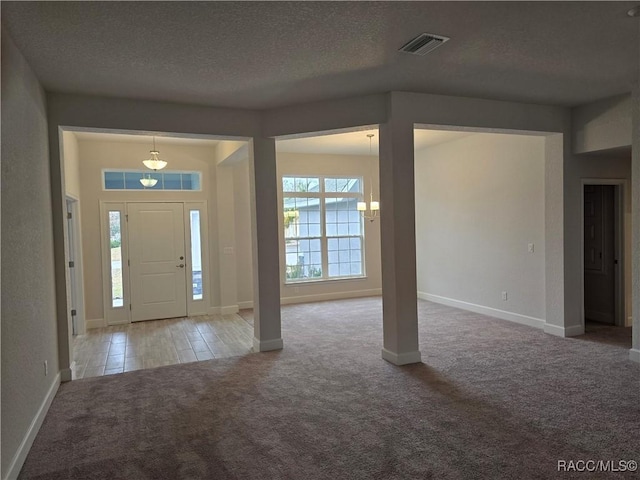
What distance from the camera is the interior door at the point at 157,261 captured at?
269 inches

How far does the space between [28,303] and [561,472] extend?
141 inches

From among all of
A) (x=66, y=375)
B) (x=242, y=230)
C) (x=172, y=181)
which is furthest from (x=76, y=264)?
(x=242, y=230)

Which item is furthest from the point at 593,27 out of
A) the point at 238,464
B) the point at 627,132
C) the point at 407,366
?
the point at 238,464

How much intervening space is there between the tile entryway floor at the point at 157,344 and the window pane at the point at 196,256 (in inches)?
20.2

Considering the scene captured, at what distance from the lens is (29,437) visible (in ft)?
9.37

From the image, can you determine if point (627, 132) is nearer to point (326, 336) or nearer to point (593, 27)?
point (593, 27)

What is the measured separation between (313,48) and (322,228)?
17.7ft

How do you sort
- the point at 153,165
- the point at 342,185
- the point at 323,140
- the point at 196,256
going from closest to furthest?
the point at 153,165 → the point at 323,140 → the point at 196,256 → the point at 342,185

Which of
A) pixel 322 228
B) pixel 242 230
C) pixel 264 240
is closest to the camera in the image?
pixel 264 240

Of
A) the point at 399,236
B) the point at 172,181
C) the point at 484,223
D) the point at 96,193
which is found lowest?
the point at 399,236

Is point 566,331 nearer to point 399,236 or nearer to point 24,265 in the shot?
point 399,236

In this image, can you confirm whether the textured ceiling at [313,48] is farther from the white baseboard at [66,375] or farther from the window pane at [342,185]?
the window pane at [342,185]

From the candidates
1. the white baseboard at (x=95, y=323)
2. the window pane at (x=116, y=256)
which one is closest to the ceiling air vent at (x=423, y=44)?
the window pane at (x=116, y=256)

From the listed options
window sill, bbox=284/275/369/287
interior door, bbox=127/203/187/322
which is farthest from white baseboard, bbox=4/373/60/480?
window sill, bbox=284/275/369/287
